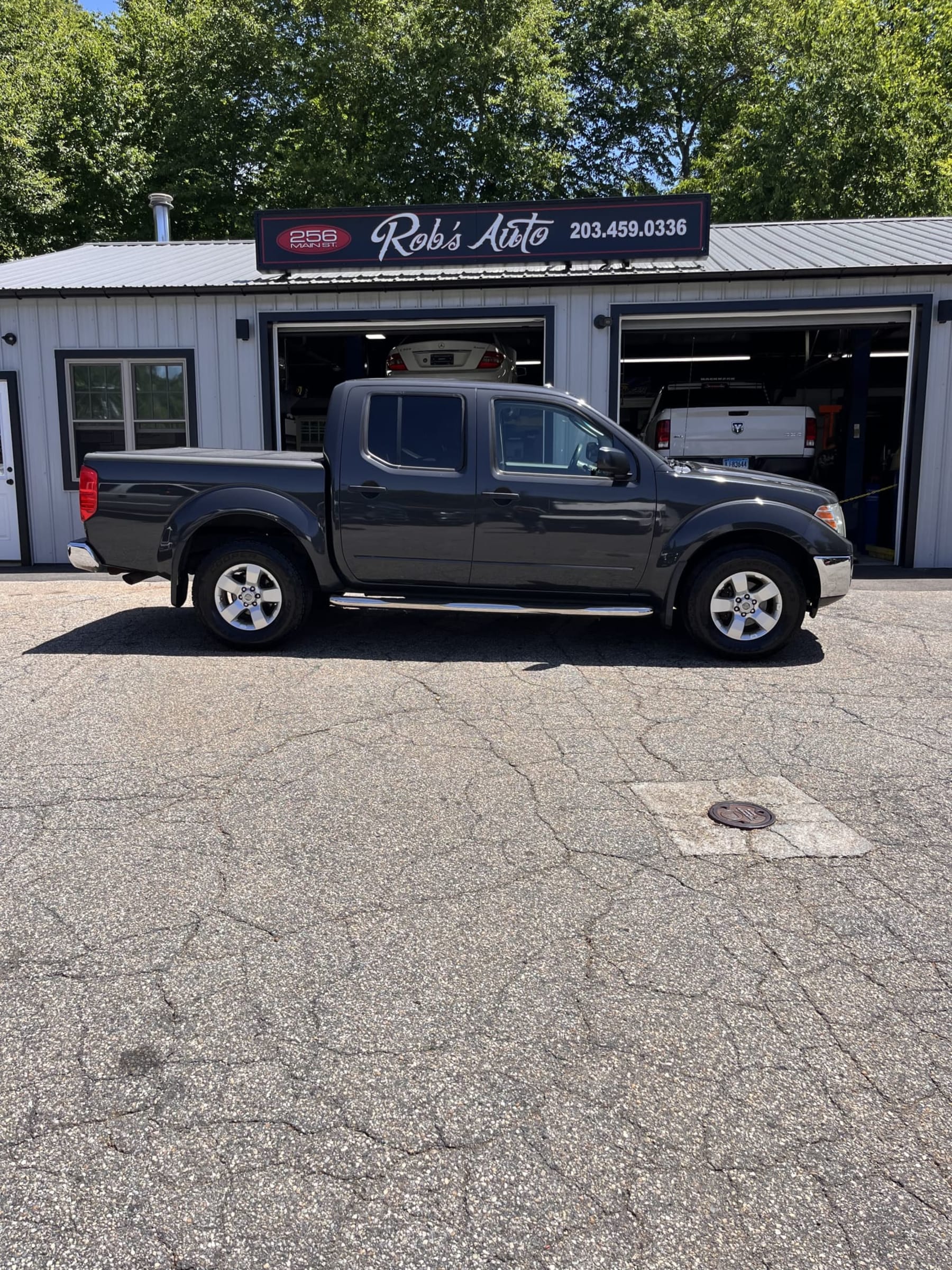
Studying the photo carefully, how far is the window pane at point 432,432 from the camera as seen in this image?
7004 millimetres

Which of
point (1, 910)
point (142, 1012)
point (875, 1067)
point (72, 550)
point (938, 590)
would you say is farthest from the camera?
point (938, 590)

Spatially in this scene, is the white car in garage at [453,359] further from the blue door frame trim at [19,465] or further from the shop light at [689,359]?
the blue door frame trim at [19,465]

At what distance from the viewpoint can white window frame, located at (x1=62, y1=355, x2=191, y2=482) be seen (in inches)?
481

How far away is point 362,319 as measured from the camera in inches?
473

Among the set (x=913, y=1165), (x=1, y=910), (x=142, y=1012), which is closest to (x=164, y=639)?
(x=1, y=910)

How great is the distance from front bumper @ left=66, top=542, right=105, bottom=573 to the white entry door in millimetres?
6084

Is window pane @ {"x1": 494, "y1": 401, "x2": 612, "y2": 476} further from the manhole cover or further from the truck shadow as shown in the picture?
→ the manhole cover

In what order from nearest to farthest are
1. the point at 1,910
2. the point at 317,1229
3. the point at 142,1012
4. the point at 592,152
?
1. the point at 317,1229
2. the point at 142,1012
3. the point at 1,910
4. the point at 592,152

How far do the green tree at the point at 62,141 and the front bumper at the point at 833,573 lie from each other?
82.2ft

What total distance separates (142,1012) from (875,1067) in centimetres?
207

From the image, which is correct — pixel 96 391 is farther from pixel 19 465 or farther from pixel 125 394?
pixel 19 465

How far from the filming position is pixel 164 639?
751 cm

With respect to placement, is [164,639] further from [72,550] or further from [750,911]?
[750,911]

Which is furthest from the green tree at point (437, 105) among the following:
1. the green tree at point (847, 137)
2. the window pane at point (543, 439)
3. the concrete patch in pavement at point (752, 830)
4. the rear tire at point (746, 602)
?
the concrete patch in pavement at point (752, 830)
